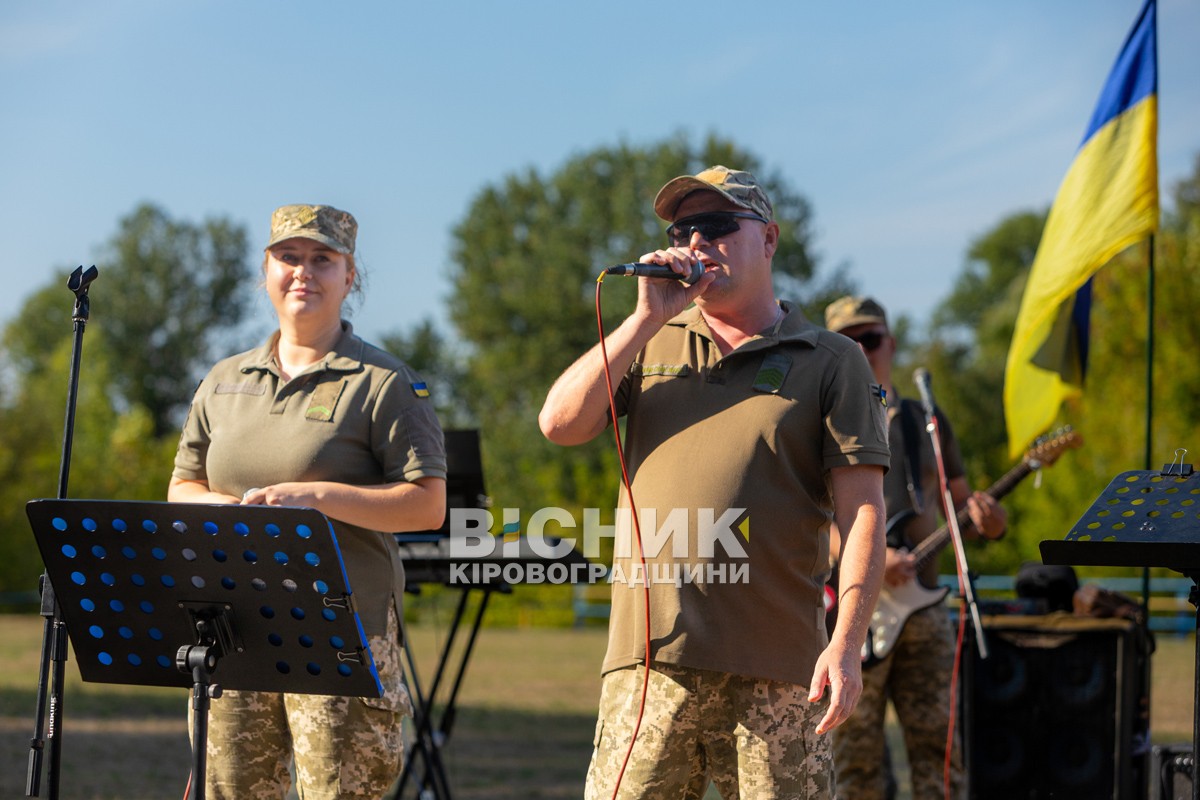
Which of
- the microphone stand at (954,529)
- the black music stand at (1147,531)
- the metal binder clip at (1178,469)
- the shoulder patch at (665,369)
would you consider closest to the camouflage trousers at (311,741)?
the shoulder patch at (665,369)

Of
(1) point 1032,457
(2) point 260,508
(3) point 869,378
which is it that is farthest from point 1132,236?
(2) point 260,508

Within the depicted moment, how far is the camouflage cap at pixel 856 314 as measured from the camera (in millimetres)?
5523

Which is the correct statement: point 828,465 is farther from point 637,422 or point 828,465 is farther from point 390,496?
point 390,496

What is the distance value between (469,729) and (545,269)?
31.4m

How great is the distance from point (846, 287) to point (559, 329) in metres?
9.06

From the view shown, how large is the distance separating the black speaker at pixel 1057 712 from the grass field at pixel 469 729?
2671mm

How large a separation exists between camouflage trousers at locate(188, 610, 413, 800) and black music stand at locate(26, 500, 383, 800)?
363 mm

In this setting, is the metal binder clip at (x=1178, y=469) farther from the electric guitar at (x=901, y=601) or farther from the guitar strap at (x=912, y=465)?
the guitar strap at (x=912, y=465)

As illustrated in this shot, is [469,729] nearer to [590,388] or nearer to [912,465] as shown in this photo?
[912,465]

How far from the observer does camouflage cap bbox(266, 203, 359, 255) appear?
12.0 feet

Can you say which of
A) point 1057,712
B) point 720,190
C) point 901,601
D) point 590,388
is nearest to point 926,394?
point 901,601

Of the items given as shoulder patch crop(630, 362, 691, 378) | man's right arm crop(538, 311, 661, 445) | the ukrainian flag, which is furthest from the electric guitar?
man's right arm crop(538, 311, 661, 445)

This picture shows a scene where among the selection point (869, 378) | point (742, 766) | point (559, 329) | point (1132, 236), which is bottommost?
point (742, 766)

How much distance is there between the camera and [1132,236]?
6723 millimetres
